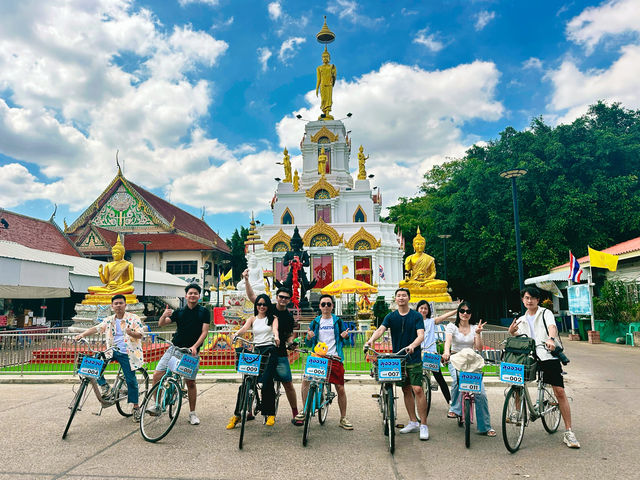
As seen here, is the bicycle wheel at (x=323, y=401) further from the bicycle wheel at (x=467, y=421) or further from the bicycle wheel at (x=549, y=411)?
the bicycle wheel at (x=549, y=411)

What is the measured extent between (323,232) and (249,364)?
27341 mm

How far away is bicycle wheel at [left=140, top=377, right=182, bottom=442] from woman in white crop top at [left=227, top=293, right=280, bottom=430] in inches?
28.3

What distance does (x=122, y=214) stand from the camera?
38.2m

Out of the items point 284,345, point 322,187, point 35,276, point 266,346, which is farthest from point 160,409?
point 322,187

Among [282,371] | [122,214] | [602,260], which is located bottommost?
[282,371]

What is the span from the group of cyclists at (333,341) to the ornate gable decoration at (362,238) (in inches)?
1039

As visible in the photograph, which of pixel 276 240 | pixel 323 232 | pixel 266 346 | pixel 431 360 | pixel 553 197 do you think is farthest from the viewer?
pixel 276 240

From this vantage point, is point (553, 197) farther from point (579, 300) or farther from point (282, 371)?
point (282, 371)

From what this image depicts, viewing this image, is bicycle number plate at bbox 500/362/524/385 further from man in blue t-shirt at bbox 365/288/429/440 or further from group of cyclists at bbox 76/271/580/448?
man in blue t-shirt at bbox 365/288/429/440

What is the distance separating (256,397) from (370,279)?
2671cm

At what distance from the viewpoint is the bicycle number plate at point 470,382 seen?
497 centimetres

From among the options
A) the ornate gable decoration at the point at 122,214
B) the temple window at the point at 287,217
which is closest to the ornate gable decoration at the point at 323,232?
the temple window at the point at 287,217

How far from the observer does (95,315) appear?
1333 cm

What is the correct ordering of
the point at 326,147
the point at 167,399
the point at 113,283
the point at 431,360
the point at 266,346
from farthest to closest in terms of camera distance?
the point at 326,147, the point at 113,283, the point at 431,360, the point at 266,346, the point at 167,399
